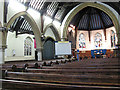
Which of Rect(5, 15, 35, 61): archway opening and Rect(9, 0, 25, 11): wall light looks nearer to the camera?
Rect(9, 0, 25, 11): wall light

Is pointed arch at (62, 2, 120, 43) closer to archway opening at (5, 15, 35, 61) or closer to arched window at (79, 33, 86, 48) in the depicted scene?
archway opening at (5, 15, 35, 61)

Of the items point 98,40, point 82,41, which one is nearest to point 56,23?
point 82,41

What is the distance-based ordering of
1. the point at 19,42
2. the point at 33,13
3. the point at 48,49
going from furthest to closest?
the point at 48,49, the point at 19,42, the point at 33,13

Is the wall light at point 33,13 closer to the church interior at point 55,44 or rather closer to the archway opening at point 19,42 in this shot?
the church interior at point 55,44

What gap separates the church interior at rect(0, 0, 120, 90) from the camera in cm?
251

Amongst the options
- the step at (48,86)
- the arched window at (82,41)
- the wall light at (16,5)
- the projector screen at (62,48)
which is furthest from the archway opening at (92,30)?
the step at (48,86)

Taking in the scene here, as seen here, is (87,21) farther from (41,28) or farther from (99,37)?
(41,28)

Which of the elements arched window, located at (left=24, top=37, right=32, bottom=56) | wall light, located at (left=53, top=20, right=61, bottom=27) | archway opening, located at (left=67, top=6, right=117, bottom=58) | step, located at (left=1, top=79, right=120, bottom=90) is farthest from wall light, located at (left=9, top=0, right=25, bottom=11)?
archway opening, located at (left=67, top=6, right=117, bottom=58)

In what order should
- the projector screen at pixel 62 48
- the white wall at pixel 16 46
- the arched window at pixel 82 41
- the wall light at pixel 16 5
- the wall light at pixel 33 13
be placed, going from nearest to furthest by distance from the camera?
1. the wall light at pixel 16 5
2. the wall light at pixel 33 13
3. the projector screen at pixel 62 48
4. the white wall at pixel 16 46
5. the arched window at pixel 82 41

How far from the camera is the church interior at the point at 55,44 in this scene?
251 centimetres

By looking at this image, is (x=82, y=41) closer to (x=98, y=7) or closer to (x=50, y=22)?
(x=98, y=7)

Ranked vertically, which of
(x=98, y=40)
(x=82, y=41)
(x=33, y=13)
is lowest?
(x=82, y=41)

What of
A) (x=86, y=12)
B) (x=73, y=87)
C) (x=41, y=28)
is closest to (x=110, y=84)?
(x=73, y=87)

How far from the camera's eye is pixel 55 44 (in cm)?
1305
